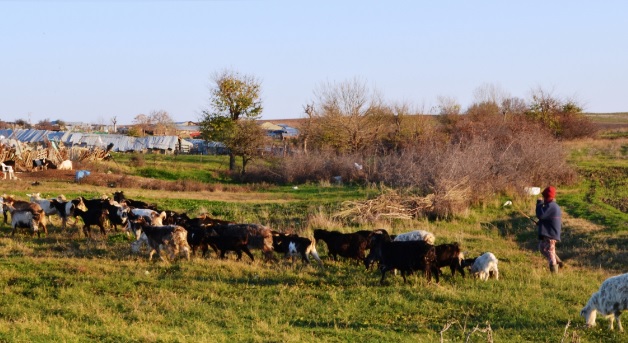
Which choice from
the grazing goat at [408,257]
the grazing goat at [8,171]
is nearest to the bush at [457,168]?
the grazing goat at [408,257]

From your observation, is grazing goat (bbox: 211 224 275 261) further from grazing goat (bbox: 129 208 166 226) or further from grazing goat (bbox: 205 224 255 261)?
grazing goat (bbox: 129 208 166 226)

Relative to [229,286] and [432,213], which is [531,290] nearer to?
[229,286]

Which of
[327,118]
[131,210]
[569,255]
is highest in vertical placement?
[327,118]

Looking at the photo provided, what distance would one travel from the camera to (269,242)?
14.6 m

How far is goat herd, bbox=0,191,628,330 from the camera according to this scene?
1238 cm

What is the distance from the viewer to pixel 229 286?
39.0 feet

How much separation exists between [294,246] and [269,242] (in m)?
0.65

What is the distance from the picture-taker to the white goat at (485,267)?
12883 mm

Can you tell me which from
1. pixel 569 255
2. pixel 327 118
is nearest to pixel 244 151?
pixel 327 118

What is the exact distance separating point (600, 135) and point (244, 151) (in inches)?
1350

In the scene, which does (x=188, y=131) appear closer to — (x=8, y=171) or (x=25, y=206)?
(x=8, y=171)

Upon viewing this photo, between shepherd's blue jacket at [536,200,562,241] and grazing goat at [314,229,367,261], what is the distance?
3.92m

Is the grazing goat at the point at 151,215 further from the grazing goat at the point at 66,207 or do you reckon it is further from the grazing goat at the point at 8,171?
the grazing goat at the point at 8,171

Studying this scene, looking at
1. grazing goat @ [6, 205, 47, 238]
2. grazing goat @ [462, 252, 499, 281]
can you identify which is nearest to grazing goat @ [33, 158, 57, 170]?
grazing goat @ [6, 205, 47, 238]
